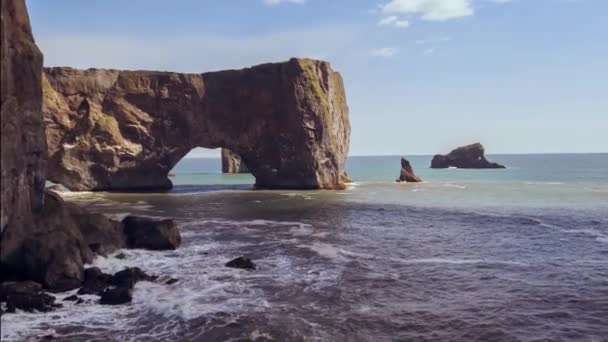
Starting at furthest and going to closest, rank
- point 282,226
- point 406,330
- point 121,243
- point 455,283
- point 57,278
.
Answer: point 282,226, point 121,243, point 455,283, point 57,278, point 406,330

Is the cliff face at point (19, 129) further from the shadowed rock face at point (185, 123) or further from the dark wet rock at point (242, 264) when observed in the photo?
the shadowed rock face at point (185, 123)

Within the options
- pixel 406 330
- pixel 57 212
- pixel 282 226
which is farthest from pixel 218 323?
pixel 282 226

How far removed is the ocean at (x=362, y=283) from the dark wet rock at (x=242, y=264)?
43 centimetres

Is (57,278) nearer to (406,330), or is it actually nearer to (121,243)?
(121,243)

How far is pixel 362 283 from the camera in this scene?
20656mm

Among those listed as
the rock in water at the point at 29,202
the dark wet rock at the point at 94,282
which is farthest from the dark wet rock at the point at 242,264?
the rock in water at the point at 29,202

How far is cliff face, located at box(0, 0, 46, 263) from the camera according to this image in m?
19.9

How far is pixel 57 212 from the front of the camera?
926 inches

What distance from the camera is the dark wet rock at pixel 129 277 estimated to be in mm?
19656

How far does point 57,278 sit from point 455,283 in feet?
53.1

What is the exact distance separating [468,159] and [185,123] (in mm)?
110146

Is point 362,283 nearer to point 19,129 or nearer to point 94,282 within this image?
point 94,282

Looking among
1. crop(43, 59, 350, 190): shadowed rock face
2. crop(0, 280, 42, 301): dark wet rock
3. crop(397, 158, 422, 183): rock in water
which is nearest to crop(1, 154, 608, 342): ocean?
crop(0, 280, 42, 301): dark wet rock

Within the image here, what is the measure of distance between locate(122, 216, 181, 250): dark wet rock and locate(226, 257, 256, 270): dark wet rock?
5658 mm
